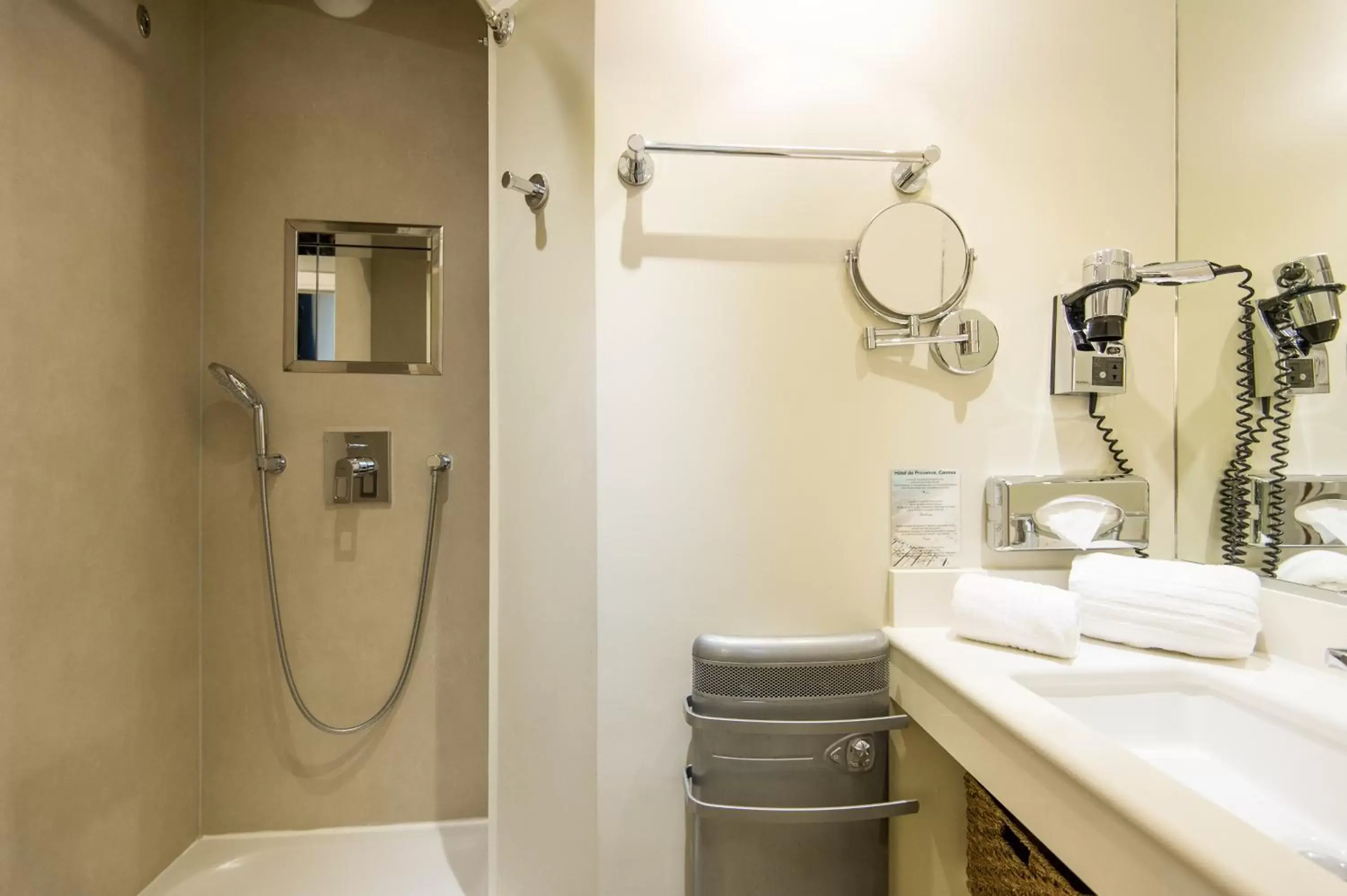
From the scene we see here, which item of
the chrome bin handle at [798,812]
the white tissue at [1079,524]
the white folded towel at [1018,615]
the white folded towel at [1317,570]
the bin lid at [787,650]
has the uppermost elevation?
the white tissue at [1079,524]

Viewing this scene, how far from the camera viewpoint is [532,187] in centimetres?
104

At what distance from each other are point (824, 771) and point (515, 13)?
5.16ft

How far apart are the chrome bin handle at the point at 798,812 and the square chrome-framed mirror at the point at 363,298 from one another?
4.22ft

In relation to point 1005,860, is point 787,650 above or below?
above

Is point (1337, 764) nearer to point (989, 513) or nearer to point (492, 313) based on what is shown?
point (989, 513)

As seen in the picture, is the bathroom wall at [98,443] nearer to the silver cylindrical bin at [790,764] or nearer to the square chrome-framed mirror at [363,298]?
the square chrome-framed mirror at [363,298]

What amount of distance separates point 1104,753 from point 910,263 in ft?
2.70

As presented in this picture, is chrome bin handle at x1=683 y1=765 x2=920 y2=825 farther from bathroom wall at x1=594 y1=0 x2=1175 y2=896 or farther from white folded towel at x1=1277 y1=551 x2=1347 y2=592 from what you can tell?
white folded towel at x1=1277 y1=551 x2=1347 y2=592

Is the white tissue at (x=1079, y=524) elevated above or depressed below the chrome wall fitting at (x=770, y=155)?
below

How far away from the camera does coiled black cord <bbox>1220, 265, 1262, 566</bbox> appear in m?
0.97

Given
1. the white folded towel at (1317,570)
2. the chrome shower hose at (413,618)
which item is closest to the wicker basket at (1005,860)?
the white folded towel at (1317,570)

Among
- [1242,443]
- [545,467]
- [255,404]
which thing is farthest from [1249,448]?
[255,404]

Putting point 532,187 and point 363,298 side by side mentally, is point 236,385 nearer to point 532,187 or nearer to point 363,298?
point 363,298

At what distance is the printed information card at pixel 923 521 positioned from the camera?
1.05 m
